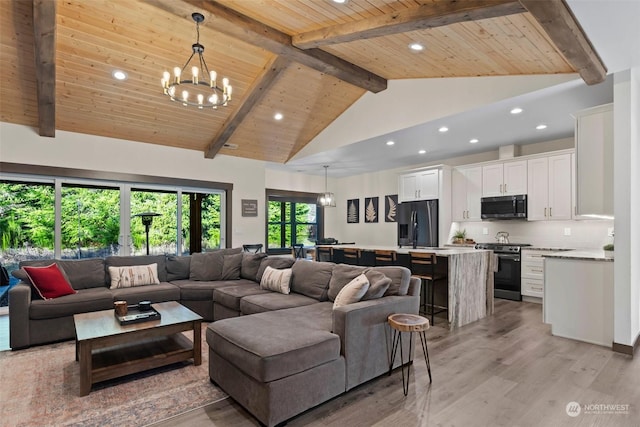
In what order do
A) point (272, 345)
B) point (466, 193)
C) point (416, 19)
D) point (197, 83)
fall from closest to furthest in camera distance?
point (272, 345), point (416, 19), point (197, 83), point (466, 193)

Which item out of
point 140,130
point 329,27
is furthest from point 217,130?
point 329,27

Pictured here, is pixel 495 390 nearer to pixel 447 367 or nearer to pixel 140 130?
pixel 447 367

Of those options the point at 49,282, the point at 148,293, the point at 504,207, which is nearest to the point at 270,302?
the point at 148,293

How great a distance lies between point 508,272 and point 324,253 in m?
3.21

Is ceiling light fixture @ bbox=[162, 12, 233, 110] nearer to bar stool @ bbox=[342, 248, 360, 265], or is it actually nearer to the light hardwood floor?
the light hardwood floor

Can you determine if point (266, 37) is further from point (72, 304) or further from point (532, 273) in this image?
point (532, 273)

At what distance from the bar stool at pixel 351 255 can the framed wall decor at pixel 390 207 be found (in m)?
2.99

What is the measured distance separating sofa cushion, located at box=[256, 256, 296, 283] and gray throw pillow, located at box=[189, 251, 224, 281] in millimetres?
657

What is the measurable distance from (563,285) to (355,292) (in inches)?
107

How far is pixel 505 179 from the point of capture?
244 inches

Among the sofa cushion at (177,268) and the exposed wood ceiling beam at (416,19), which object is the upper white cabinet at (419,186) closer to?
the exposed wood ceiling beam at (416,19)

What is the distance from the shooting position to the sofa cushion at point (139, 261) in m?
4.75

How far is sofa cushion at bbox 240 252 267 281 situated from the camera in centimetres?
518

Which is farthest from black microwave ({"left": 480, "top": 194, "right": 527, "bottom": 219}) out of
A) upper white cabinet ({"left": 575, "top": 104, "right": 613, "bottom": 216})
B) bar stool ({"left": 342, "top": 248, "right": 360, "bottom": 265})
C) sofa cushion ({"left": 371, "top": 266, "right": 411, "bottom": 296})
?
sofa cushion ({"left": 371, "top": 266, "right": 411, "bottom": 296})
